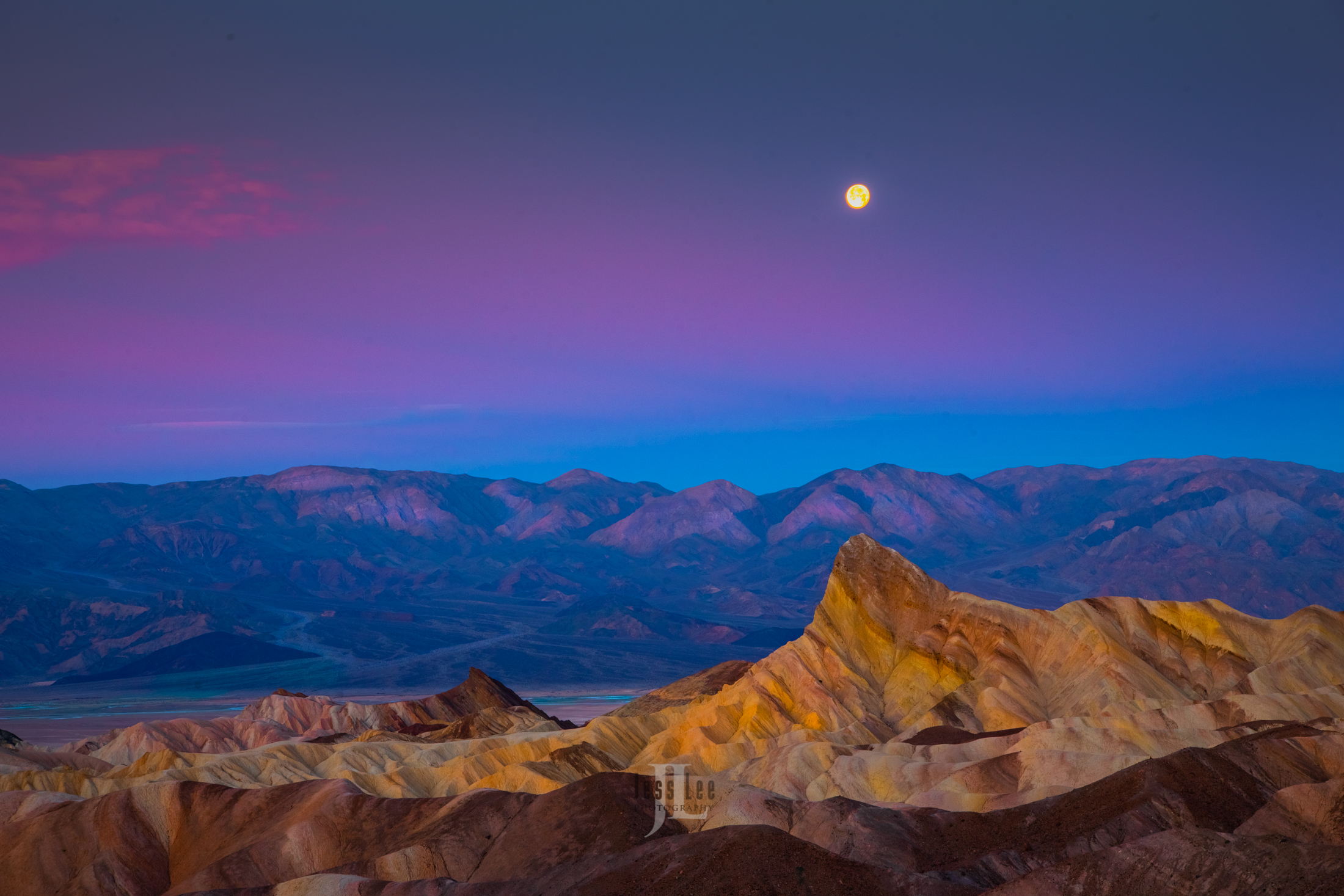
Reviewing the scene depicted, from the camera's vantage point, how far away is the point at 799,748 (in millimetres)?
63469

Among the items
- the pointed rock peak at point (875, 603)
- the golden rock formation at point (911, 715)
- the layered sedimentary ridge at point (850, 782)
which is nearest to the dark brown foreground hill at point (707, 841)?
the layered sedimentary ridge at point (850, 782)

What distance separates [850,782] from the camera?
5816cm

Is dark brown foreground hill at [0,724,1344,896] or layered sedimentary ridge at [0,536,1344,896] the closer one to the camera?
dark brown foreground hill at [0,724,1344,896]

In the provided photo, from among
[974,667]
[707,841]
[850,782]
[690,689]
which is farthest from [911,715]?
[707,841]

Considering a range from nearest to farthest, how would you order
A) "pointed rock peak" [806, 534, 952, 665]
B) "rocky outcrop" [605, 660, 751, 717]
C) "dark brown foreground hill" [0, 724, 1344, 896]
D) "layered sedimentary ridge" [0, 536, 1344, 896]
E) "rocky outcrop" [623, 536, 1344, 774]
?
"dark brown foreground hill" [0, 724, 1344, 896] → "layered sedimentary ridge" [0, 536, 1344, 896] → "rocky outcrop" [623, 536, 1344, 774] → "pointed rock peak" [806, 534, 952, 665] → "rocky outcrop" [605, 660, 751, 717]

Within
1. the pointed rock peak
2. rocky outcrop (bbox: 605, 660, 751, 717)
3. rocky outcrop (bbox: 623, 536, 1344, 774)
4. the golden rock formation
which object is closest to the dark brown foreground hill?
the golden rock formation

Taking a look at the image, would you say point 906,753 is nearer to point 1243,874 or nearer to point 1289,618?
point 1243,874

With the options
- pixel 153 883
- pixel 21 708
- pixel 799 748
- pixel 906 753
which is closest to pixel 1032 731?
pixel 906 753

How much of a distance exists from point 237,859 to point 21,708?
16722 centimetres

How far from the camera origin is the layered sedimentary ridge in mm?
38594

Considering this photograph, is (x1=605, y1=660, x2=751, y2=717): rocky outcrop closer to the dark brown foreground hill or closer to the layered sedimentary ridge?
the layered sedimentary ridge

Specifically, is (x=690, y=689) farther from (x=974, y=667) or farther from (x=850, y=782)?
(x=850, y=782)

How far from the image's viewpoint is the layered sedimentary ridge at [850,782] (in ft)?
127

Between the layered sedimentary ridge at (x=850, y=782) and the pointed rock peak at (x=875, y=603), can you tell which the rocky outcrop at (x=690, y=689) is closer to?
the layered sedimentary ridge at (x=850, y=782)
